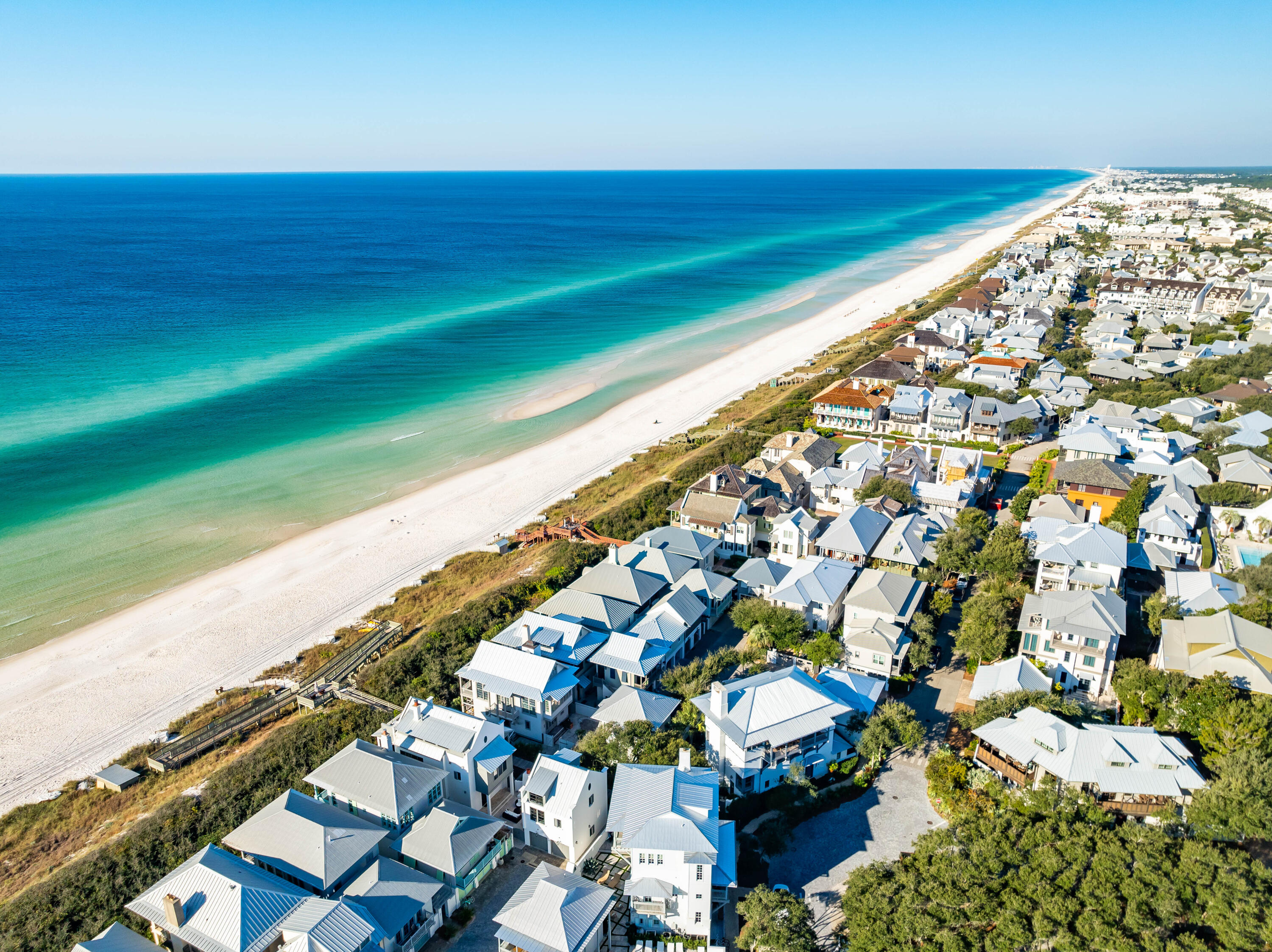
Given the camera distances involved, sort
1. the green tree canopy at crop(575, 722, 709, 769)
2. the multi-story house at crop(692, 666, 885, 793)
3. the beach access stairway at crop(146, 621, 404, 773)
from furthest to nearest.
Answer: the beach access stairway at crop(146, 621, 404, 773)
the multi-story house at crop(692, 666, 885, 793)
the green tree canopy at crop(575, 722, 709, 769)

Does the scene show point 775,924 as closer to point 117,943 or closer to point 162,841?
point 117,943

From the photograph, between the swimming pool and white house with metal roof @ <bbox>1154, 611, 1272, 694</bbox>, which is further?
the swimming pool

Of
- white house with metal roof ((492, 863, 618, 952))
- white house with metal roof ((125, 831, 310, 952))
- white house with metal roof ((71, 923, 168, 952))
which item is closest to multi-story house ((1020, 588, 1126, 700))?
white house with metal roof ((492, 863, 618, 952))

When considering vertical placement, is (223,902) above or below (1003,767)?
above

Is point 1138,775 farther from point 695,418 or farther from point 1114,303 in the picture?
point 1114,303

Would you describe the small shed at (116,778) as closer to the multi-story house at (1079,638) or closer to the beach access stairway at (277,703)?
the beach access stairway at (277,703)

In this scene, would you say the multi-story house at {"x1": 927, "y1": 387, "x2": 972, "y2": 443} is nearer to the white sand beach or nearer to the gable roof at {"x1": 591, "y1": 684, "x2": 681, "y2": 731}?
the white sand beach

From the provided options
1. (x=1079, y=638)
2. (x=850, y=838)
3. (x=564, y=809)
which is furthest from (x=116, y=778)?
(x=1079, y=638)
